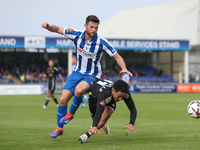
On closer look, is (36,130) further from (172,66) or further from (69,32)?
(172,66)

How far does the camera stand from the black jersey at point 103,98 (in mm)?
5532

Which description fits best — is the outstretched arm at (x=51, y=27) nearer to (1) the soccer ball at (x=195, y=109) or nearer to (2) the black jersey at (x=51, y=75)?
(1) the soccer ball at (x=195, y=109)

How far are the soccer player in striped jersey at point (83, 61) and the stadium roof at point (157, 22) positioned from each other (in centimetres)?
4037

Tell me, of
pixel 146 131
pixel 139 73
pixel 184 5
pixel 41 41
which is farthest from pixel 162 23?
pixel 146 131

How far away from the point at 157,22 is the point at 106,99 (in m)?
51.6

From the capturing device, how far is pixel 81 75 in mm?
6602

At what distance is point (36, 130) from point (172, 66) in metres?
36.6

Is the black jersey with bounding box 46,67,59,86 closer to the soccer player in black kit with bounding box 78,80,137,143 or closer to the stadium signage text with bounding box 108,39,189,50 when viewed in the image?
the soccer player in black kit with bounding box 78,80,137,143

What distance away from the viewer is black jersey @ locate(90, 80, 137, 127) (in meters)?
5.53

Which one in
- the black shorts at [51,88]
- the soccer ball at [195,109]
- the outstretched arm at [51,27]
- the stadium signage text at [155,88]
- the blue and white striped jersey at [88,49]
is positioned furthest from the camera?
the stadium signage text at [155,88]

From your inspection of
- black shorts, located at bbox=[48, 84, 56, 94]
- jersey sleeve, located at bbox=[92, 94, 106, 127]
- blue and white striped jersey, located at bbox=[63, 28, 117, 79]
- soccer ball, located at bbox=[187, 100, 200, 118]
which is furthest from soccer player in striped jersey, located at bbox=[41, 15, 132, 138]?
black shorts, located at bbox=[48, 84, 56, 94]

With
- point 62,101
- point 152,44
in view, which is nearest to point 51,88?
point 62,101

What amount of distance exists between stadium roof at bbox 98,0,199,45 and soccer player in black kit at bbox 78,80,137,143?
1601 inches

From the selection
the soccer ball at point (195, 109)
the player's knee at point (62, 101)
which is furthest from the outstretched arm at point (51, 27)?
the soccer ball at point (195, 109)
